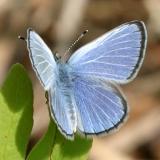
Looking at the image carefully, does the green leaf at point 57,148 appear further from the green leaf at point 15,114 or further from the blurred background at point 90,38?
the blurred background at point 90,38

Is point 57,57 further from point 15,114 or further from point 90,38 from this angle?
point 90,38

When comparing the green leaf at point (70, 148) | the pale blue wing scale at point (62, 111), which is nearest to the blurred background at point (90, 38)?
the pale blue wing scale at point (62, 111)

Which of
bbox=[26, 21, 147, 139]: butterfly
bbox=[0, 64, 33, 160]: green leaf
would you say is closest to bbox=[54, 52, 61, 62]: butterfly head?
bbox=[26, 21, 147, 139]: butterfly

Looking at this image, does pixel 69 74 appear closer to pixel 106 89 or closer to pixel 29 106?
pixel 106 89

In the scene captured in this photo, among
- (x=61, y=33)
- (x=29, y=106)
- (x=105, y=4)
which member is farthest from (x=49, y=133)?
(x=105, y=4)

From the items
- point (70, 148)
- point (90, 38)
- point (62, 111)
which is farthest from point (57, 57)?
point (90, 38)

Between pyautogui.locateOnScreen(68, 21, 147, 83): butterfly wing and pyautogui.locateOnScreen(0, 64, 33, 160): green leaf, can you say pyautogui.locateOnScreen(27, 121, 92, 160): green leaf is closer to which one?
pyautogui.locateOnScreen(0, 64, 33, 160): green leaf
